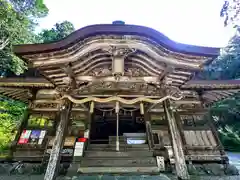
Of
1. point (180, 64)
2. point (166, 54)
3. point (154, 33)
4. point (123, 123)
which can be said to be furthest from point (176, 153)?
point (123, 123)

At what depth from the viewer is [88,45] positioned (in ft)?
10.8

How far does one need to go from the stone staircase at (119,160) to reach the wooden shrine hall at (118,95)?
30 millimetres

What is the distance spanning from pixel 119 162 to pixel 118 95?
263cm

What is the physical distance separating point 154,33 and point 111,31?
0.93m

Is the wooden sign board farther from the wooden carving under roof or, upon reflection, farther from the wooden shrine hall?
the wooden carving under roof

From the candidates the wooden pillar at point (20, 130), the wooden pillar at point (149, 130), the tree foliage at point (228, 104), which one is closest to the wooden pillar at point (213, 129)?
the wooden pillar at point (149, 130)

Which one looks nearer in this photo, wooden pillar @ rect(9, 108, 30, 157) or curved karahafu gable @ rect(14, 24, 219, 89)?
curved karahafu gable @ rect(14, 24, 219, 89)

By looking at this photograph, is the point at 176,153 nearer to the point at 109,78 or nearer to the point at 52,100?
the point at 109,78

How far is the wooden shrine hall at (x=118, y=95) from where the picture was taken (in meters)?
3.32

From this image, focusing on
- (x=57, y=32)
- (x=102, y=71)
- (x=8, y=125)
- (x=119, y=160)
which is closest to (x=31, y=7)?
(x=57, y=32)

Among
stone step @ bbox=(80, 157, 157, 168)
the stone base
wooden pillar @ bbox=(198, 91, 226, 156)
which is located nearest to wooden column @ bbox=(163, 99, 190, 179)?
the stone base

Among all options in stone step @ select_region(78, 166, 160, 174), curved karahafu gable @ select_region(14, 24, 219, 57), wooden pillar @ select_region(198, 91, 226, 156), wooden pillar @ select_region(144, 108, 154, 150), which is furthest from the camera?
wooden pillar @ select_region(144, 108, 154, 150)

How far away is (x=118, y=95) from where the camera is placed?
162 inches

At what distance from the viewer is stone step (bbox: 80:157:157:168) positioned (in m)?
5.14
